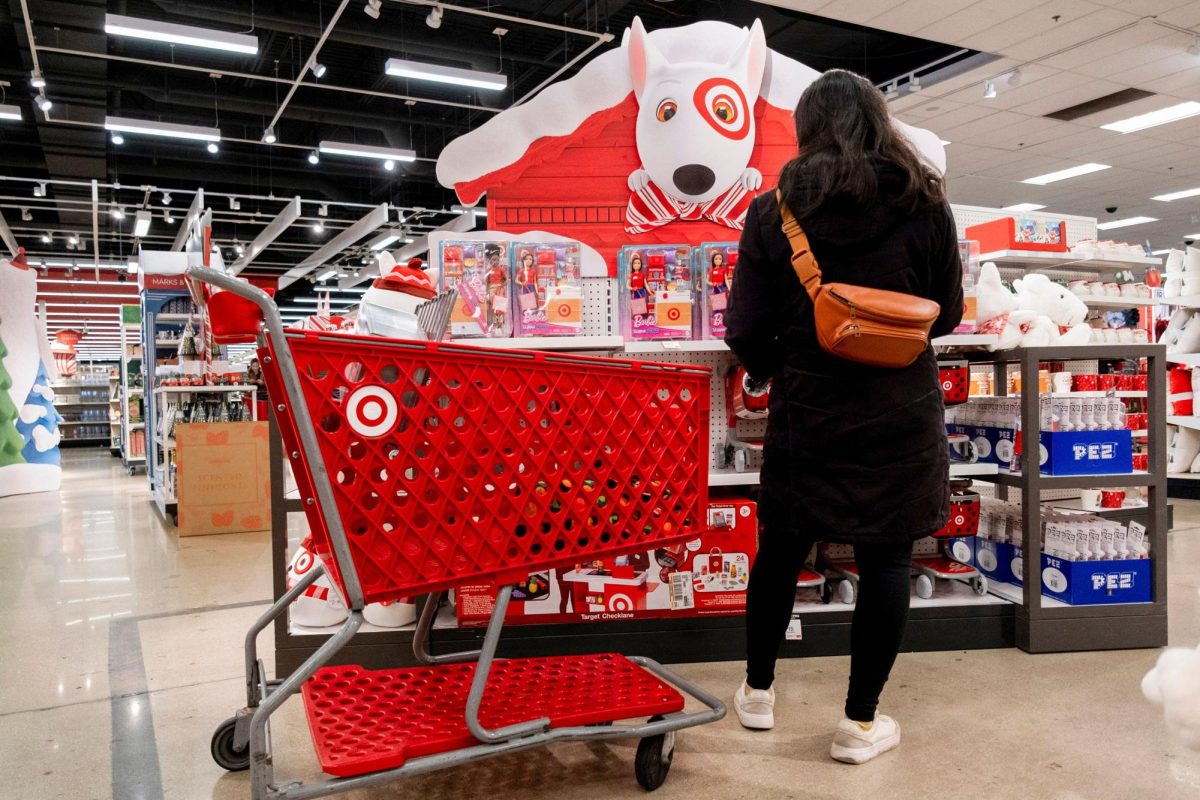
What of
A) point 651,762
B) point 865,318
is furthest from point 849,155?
point 651,762

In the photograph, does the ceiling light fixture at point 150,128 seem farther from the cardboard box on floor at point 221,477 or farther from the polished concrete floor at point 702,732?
the polished concrete floor at point 702,732

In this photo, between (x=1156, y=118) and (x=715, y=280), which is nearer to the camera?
(x=715, y=280)

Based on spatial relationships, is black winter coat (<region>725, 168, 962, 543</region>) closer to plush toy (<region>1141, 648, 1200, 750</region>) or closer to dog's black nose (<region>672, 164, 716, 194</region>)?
plush toy (<region>1141, 648, 1200, 750</region>)

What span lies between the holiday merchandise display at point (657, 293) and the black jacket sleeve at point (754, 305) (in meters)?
0.80

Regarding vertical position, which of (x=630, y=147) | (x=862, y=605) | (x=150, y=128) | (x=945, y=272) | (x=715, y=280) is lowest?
(x=862, y=605)

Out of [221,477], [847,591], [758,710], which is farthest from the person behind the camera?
[221,477]

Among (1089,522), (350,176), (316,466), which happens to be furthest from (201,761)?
(350,176)

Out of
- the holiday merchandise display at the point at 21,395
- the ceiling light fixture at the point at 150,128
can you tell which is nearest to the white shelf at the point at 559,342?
the holiday merchandise display at the point at 21,395

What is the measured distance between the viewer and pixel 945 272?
201 centimetres

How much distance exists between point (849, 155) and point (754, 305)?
1.32ft

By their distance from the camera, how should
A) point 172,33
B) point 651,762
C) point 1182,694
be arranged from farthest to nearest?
point 172,33 < point 651,762 < point 1182,694

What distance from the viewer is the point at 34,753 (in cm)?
218

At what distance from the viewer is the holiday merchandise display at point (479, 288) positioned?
2836 mm

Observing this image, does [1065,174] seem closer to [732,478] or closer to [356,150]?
[356,150]
